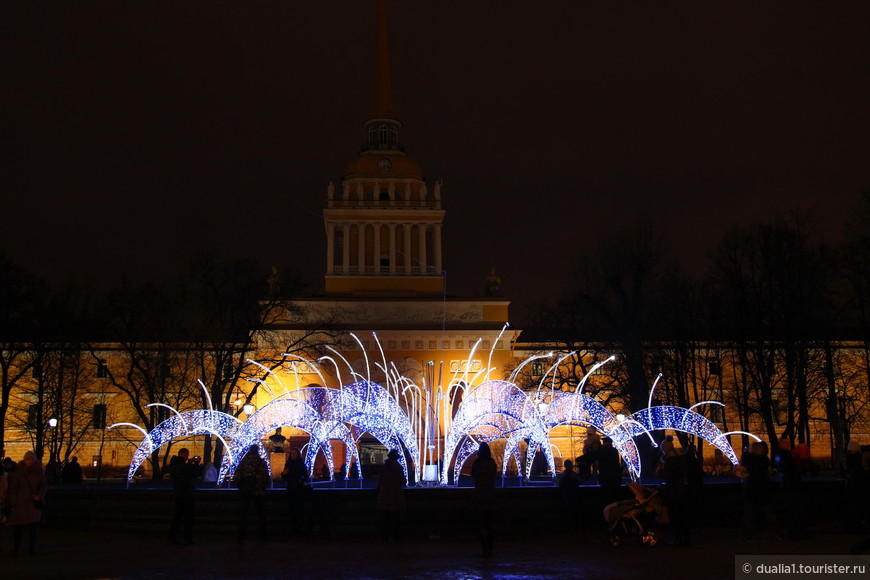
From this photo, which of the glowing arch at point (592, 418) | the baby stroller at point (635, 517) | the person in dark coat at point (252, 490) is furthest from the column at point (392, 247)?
the baby stroller at point (635, 517)

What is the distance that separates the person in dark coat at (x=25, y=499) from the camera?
14.3 meters

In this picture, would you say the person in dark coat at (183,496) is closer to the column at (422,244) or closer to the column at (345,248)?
the column at (345,248)

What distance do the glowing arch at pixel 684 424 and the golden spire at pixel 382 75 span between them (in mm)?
45287

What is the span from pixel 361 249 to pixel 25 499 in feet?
168

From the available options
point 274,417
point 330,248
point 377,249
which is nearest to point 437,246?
point 377,249

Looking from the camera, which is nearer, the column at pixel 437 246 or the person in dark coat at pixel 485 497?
the person in dark coat at pixel 485 497

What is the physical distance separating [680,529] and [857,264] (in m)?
18.4

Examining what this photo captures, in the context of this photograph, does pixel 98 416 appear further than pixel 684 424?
Yes

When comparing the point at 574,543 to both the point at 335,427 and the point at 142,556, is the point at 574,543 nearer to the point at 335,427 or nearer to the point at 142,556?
the point at 142,556

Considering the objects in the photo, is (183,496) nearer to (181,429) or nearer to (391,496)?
(391,496)

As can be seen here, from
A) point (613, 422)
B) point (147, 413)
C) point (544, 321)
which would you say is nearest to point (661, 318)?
point (544, 321)

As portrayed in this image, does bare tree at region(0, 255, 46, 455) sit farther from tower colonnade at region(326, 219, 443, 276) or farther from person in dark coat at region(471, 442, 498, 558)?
tower colonnade at region(326, 219, 443, 276)

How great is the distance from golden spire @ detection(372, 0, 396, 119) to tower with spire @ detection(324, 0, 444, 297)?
2.43ft

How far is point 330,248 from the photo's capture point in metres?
65.8
